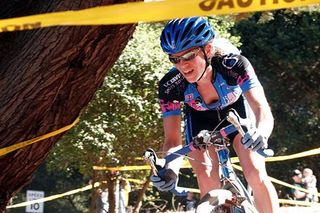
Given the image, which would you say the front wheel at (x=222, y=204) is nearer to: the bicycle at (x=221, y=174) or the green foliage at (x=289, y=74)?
the bicycle at (x=221, y=174)

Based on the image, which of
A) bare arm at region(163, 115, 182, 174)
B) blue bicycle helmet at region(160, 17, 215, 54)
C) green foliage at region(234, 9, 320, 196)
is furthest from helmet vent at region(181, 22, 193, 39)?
green foliage at region(234, 9, 320, 196)

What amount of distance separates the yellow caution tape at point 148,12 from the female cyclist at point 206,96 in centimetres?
144

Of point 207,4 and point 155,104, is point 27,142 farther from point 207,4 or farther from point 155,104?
point 155,104

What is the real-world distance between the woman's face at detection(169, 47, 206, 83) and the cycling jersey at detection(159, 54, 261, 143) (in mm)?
212

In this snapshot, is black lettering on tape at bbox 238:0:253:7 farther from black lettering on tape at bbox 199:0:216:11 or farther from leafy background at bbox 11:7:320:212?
leafy background at bbox 11:7:320:212

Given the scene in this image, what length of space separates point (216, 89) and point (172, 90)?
31cm

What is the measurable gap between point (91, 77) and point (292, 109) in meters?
19.6

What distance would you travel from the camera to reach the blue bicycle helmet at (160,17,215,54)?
16.8 ft

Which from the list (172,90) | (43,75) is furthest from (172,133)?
(43,75)

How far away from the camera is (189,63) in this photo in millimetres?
5164

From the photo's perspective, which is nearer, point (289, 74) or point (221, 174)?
point (221, 174)

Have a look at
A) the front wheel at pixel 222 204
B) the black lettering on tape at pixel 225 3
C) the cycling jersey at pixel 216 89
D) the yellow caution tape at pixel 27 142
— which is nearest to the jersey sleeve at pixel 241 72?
the cycling jersey at pixel 216 89

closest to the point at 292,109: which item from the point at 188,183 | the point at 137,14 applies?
the point at 188,183

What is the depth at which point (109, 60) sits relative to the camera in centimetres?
477
